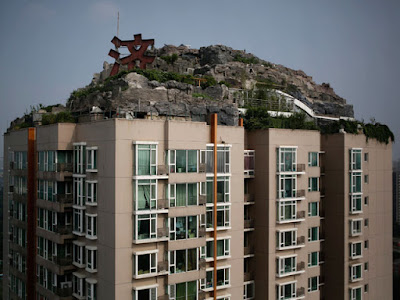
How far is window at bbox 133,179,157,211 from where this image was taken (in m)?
20.2

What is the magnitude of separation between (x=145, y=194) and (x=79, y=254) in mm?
5414

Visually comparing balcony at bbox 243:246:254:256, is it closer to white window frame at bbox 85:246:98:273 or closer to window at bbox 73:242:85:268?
white window frame at bbox 85:246:98:273

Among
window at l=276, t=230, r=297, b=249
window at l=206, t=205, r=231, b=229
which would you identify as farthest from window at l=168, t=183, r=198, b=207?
window at l=276, t=230, r=297, b=249

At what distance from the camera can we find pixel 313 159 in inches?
1113

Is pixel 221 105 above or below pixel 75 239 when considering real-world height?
above

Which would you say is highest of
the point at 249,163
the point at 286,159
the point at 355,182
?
the point at 286,159

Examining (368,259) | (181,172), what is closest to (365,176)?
(368,259)

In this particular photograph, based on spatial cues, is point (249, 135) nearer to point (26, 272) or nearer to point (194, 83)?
point (194, 83)

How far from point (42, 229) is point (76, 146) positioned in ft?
19.1

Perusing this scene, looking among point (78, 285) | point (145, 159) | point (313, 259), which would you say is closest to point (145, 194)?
point (145, 159)

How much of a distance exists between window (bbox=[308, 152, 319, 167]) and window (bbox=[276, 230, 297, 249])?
4.73 metres

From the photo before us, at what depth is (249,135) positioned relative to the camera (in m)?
26.9

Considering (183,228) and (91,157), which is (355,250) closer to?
(183,228)

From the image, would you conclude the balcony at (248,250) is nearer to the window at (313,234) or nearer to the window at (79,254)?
the window at (313,234)
